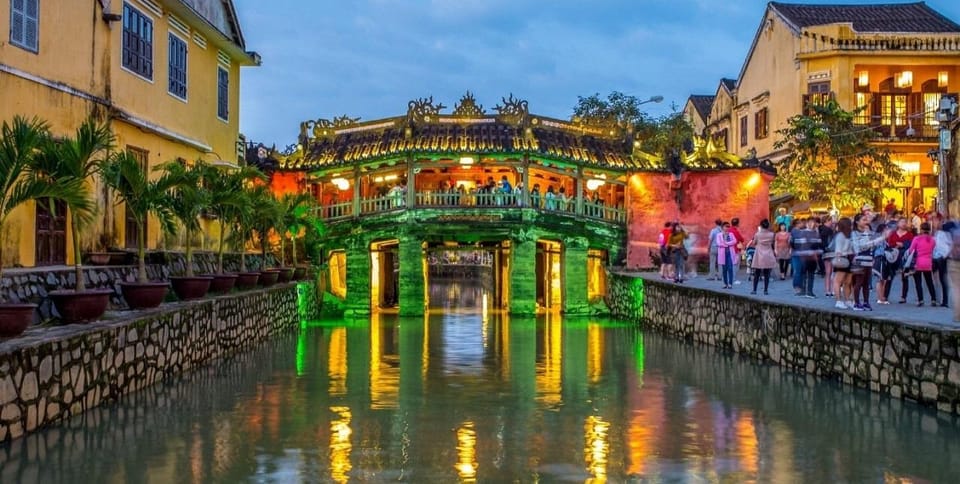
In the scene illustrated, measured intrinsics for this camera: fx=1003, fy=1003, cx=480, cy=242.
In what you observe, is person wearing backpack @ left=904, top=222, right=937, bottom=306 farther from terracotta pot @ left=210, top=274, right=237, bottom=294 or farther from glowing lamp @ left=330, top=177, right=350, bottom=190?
glowing lamp @ left=330, top=177, right=350, bottom=190

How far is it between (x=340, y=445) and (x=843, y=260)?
28.0 feet

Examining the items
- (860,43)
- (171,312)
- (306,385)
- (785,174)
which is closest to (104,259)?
(171,312)

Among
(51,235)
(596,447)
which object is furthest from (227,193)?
(596,447)

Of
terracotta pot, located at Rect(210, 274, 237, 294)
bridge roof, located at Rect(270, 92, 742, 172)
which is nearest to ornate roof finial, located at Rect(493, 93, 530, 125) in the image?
bridge roof, located at Rect(270, 92, 742, 172)

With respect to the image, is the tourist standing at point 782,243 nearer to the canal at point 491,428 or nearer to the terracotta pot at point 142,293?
the canal at point 491,428

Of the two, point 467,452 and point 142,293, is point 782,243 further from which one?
point 467,452

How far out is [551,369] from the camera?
50.6 feet

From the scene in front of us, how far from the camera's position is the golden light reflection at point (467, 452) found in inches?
309

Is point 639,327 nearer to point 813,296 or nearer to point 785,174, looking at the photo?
point 813,296

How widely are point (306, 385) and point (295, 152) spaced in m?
19.7

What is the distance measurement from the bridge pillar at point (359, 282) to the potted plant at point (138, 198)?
1457 centimetres

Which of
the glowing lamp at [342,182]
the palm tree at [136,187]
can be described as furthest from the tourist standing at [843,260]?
the glowing lamp at [342,182]

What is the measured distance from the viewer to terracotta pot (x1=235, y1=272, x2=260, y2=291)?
20.1 m

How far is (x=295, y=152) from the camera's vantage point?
105 feet
